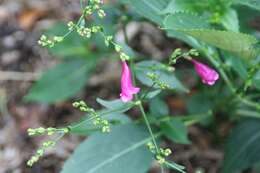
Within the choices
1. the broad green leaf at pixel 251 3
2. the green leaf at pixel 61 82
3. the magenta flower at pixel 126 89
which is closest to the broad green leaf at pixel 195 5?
the broad green leaf at pixel 251 3

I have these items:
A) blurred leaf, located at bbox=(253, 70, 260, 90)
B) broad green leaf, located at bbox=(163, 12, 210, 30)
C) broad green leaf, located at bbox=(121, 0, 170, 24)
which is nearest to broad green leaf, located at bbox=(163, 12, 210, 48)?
broad green leaf, located at bbox=(163, 12, 210, 30)

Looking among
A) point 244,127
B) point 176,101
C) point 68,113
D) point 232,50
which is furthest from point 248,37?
point 68,113

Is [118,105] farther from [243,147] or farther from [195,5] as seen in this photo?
[243,147]

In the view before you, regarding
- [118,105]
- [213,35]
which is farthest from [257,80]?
[118,105]

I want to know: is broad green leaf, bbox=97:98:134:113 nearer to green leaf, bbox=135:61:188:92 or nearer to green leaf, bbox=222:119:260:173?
green leaf, bbox=135:61:188:92

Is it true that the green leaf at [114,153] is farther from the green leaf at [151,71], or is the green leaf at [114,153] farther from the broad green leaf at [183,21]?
the broad green leaf at [183,21]
